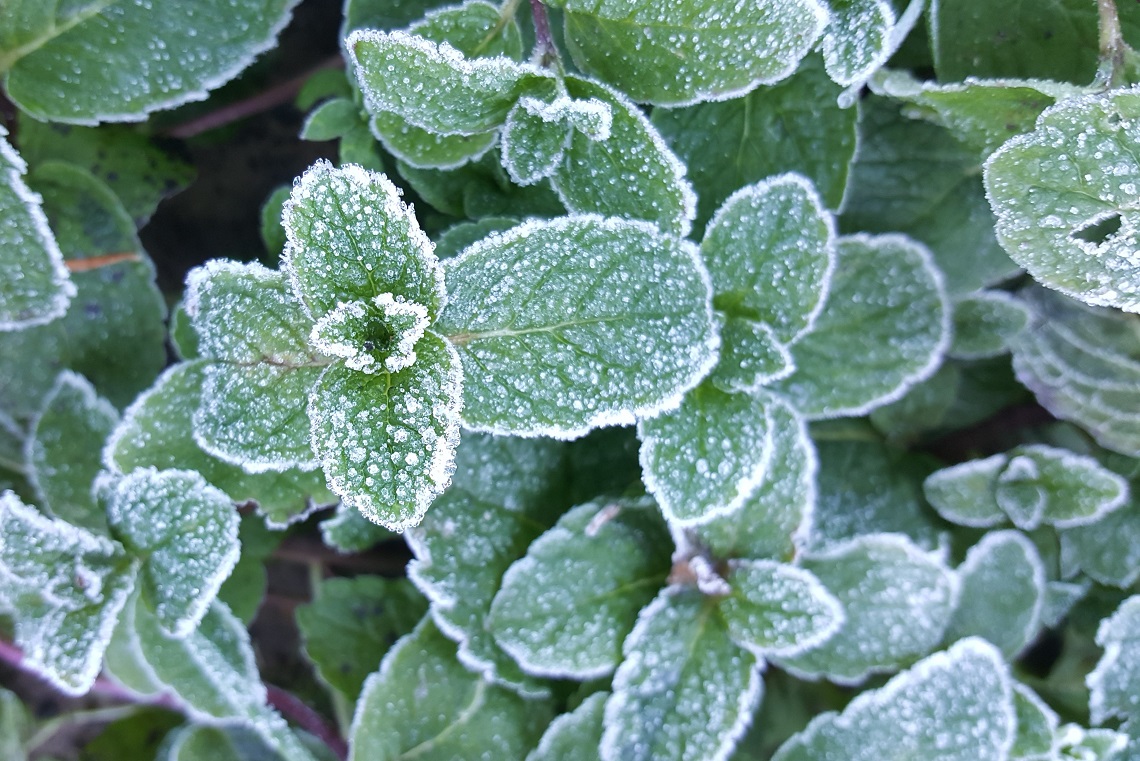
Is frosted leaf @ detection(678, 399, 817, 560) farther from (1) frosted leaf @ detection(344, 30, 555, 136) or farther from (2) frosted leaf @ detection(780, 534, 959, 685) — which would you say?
(1) frosted leaf @ detection(344, 30, 555, 136)

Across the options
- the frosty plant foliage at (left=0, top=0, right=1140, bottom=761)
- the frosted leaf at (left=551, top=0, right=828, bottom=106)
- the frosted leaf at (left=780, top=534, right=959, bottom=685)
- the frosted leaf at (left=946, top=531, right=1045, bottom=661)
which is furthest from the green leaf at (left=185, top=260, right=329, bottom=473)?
the frosted leaf at (left=946, top=531, right=1045, bottom=661)

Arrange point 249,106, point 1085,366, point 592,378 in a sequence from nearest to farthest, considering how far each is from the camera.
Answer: point 592,378
point 1085,366
point 249,106

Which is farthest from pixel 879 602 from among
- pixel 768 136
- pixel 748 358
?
pixel 768 136

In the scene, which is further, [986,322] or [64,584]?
[986,322]

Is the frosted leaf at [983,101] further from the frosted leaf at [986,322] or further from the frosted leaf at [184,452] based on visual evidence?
the frosted leaf at [184,452]

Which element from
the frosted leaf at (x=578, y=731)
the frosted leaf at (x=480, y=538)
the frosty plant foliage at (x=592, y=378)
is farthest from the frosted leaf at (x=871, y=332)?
the frosted leaf at (x=578, y=731)

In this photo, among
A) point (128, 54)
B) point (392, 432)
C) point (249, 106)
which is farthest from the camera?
point (249, 106)

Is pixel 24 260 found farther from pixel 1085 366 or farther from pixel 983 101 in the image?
pixel 1085 366
